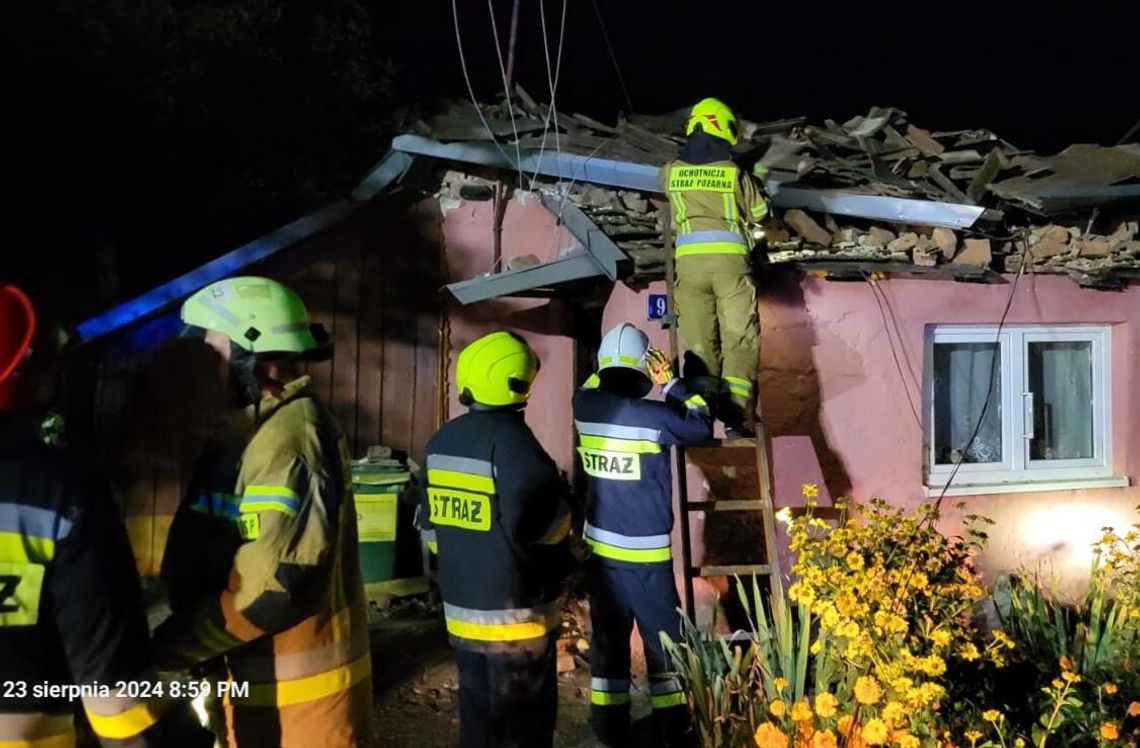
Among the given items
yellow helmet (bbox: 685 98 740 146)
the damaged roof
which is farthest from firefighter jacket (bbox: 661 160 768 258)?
the damaged roof

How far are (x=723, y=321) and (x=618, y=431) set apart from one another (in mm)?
1009

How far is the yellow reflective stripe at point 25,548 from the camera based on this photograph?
194cm

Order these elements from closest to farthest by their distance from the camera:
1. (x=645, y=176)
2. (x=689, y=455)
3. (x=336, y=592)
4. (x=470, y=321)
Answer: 1. (x=336, y=592)
2. (x=689, y=455)
3. (x=645, y=176)
4. (x=470, y=321)

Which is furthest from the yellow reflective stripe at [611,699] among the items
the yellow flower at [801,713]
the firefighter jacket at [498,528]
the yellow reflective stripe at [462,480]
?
the yellow reflective stripe at [462,480]

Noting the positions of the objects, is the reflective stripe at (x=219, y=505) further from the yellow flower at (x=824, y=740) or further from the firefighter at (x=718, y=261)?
the firefighter at (x=718, y=261)

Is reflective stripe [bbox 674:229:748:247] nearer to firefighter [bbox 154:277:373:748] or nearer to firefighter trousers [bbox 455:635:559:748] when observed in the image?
firefighter trousers [bbox 455:635:559:748]

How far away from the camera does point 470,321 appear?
7.70 m

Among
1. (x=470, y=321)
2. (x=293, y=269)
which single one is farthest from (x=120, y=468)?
(x=470, y=321)

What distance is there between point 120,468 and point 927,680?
6464 mm

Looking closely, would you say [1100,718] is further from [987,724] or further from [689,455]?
[689,455]

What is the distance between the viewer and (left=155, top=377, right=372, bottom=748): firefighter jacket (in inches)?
90.1

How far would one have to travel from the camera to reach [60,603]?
77.1 inches

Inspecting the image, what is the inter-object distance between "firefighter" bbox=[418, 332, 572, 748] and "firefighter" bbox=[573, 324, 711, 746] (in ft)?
3.05

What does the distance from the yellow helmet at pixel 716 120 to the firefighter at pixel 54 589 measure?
3.74 m
